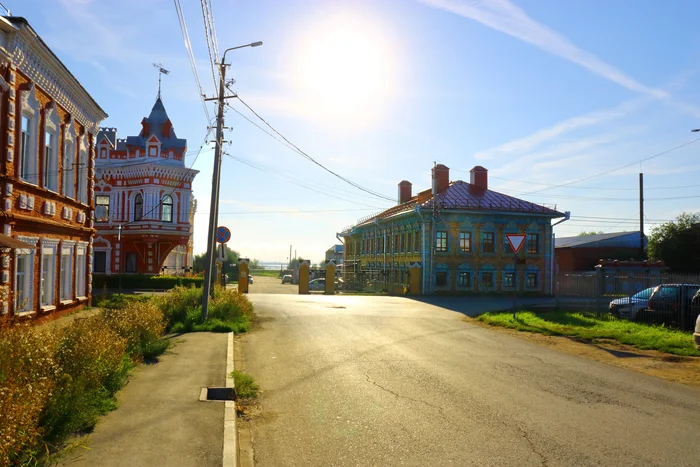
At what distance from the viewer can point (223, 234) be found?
19781 mm

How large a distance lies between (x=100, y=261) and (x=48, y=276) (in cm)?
2694

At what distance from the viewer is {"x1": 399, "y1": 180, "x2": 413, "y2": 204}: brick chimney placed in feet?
192

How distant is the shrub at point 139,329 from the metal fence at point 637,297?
1436 centimetres

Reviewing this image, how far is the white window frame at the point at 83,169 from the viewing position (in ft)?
67.1

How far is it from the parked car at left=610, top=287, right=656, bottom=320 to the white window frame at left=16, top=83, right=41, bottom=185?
724 inches

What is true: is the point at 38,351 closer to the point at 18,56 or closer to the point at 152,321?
the point at 152,321

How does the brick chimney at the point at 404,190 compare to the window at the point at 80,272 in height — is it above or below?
above

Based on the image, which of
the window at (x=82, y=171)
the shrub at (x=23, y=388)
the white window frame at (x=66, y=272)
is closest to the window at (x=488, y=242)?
the window at (x=82, y=171)

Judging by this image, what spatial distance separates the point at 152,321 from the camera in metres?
11.3

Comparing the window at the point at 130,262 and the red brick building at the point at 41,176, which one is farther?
the window at the point at 130,262

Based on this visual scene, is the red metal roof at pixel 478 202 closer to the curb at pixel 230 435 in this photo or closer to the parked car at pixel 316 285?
the parked car at pixel 316 285

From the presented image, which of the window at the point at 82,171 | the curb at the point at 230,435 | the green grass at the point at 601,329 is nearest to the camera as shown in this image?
the curb at the point at 230,435

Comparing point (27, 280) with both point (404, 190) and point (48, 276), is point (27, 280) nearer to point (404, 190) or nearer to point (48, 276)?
point (48, 276)

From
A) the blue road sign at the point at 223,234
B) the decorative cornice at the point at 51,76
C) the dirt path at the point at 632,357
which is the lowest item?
the dirt path at the point at 632,357
